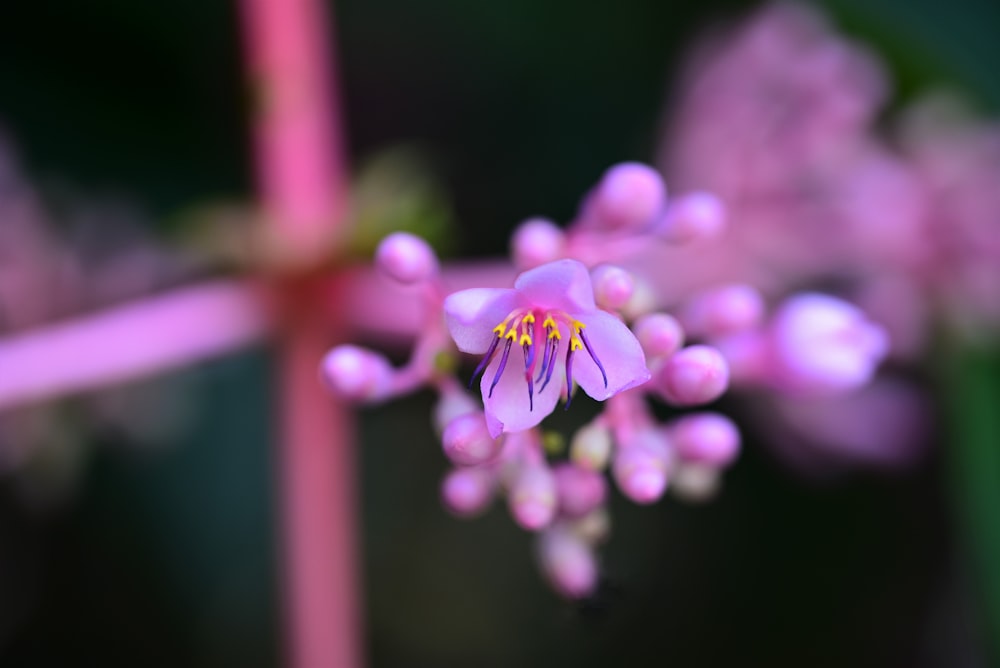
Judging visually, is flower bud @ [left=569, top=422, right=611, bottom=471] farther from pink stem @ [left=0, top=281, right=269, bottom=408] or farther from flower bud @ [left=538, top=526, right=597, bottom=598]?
pink stem @ [left=0, top=281, right=269, bottom=408]

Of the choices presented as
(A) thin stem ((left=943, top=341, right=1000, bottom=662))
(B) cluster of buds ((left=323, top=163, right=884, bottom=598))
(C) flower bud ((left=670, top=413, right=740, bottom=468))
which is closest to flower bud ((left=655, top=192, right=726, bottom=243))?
(B) cluster of buds ((left=323, top=163, right=884, bottom=598))

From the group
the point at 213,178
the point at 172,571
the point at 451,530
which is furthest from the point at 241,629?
the point at 213,178

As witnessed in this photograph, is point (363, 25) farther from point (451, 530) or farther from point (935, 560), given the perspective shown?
point (935, 560)

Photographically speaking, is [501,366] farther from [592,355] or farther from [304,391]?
[304,391]

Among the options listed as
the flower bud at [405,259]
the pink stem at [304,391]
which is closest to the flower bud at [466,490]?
the flower bud at [405,259]

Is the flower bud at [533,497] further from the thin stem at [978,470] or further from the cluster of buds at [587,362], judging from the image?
the thin stem at [978,470]
